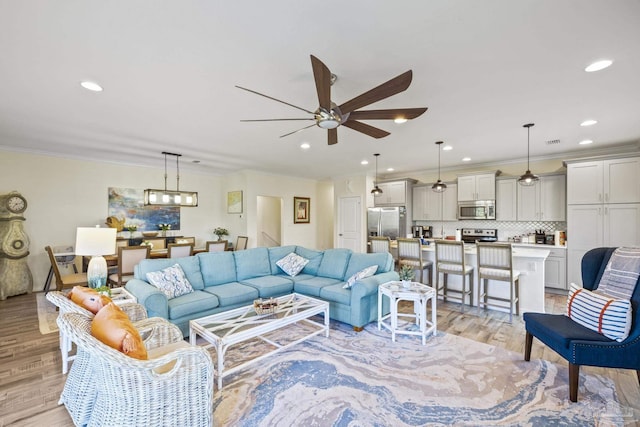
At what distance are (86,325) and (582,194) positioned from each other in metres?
7.04

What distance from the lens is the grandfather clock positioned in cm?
475

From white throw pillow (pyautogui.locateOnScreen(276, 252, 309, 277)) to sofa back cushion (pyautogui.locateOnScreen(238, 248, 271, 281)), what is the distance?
0.72 feet

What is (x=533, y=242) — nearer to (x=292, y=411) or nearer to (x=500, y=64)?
(x=500, y=64)

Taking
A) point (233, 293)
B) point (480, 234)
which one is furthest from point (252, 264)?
point (480, 234)

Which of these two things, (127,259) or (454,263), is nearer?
(127,259)

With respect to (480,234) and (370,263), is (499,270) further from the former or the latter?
(480,234)

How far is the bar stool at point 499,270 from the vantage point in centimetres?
377

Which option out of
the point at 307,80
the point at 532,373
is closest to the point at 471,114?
the point at 307,80

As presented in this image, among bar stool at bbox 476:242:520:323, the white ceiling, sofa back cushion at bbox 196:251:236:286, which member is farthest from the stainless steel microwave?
sofa back cushion at bbox 196:251:236:286

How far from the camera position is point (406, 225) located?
23.3ft

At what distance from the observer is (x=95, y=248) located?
2.97m

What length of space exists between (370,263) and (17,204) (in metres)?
6.23

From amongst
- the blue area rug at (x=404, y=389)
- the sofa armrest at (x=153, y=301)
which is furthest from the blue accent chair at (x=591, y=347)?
the sofa armrest at (x=153, y=301)

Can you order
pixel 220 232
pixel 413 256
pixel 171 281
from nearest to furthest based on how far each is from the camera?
pixel 171 281
pixel 413 256
pixel 220 232
